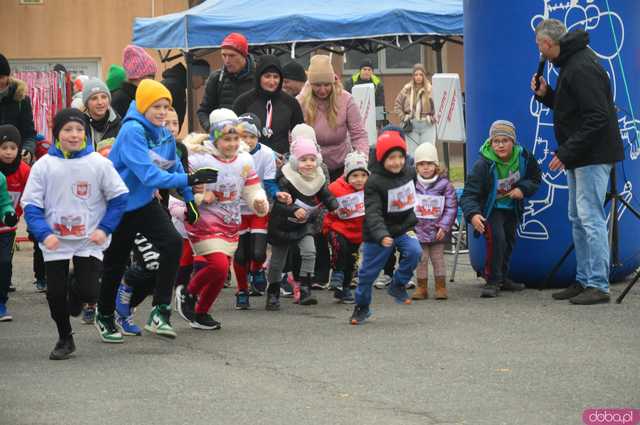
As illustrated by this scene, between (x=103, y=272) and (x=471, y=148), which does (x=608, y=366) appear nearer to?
(x=103, y=272)

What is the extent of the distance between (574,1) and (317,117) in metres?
2.40

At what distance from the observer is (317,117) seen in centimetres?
1231

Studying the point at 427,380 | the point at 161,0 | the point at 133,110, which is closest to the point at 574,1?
the point at 133,110

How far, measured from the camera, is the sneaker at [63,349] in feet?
29.1

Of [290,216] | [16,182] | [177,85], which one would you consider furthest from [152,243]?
[177,85]

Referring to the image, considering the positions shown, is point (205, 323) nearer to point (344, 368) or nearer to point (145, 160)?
point (145, 160)

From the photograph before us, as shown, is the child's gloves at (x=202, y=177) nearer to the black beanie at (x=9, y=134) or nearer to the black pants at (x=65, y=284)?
the black pants at (x=65, y=284)

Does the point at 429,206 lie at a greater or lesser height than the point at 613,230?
greater

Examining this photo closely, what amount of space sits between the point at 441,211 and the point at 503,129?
89 cm

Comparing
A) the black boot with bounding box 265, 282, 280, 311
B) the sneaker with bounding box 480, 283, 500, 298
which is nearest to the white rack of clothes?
the black boot with bounding box 265, 282, 280, 311

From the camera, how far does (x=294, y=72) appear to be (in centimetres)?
1304

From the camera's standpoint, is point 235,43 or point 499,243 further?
point 235,43
